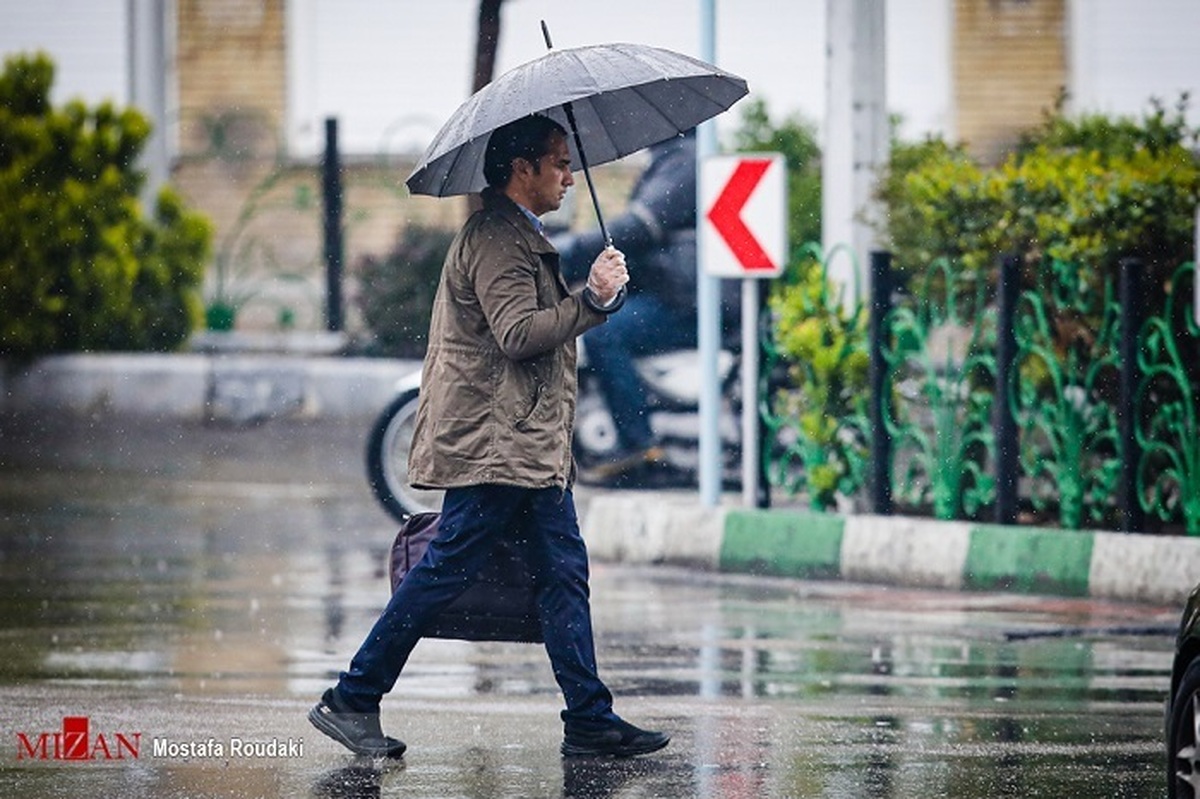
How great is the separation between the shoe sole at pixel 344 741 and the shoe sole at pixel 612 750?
0.45 metres

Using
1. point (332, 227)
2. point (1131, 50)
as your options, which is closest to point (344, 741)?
point (332, 227)

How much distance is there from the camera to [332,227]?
2138 cm

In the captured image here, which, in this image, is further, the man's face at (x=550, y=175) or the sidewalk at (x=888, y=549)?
the sidewalk at (x=888, y=549)

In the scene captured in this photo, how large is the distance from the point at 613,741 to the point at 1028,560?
186 inches

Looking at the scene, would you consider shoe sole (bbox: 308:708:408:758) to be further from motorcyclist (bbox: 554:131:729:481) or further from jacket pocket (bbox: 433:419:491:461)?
motorcyclist (bbox: 554:131:729:481)

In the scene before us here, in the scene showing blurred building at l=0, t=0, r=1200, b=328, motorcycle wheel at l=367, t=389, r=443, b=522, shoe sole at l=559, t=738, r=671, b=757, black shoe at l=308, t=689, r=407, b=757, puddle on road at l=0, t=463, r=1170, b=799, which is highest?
blurred building at l=0, t=0, r=1200, b=328

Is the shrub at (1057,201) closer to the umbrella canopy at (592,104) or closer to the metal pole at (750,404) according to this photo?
the metal pole at (750,404)

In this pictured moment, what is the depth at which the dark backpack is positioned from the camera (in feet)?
26.3

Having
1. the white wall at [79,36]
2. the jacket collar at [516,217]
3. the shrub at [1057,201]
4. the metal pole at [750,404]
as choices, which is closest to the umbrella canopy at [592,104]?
the jacket collar at [516,217]

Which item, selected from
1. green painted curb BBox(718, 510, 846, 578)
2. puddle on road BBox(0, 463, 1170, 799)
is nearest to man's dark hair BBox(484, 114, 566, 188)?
puddle on road BBox(0, 463, 1170, 799)

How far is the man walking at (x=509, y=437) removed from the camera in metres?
7.77

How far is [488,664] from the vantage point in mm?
10023

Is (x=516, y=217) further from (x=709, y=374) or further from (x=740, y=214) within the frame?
(x=709, y=374)

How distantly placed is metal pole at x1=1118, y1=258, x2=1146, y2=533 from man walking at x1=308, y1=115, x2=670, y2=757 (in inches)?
180
